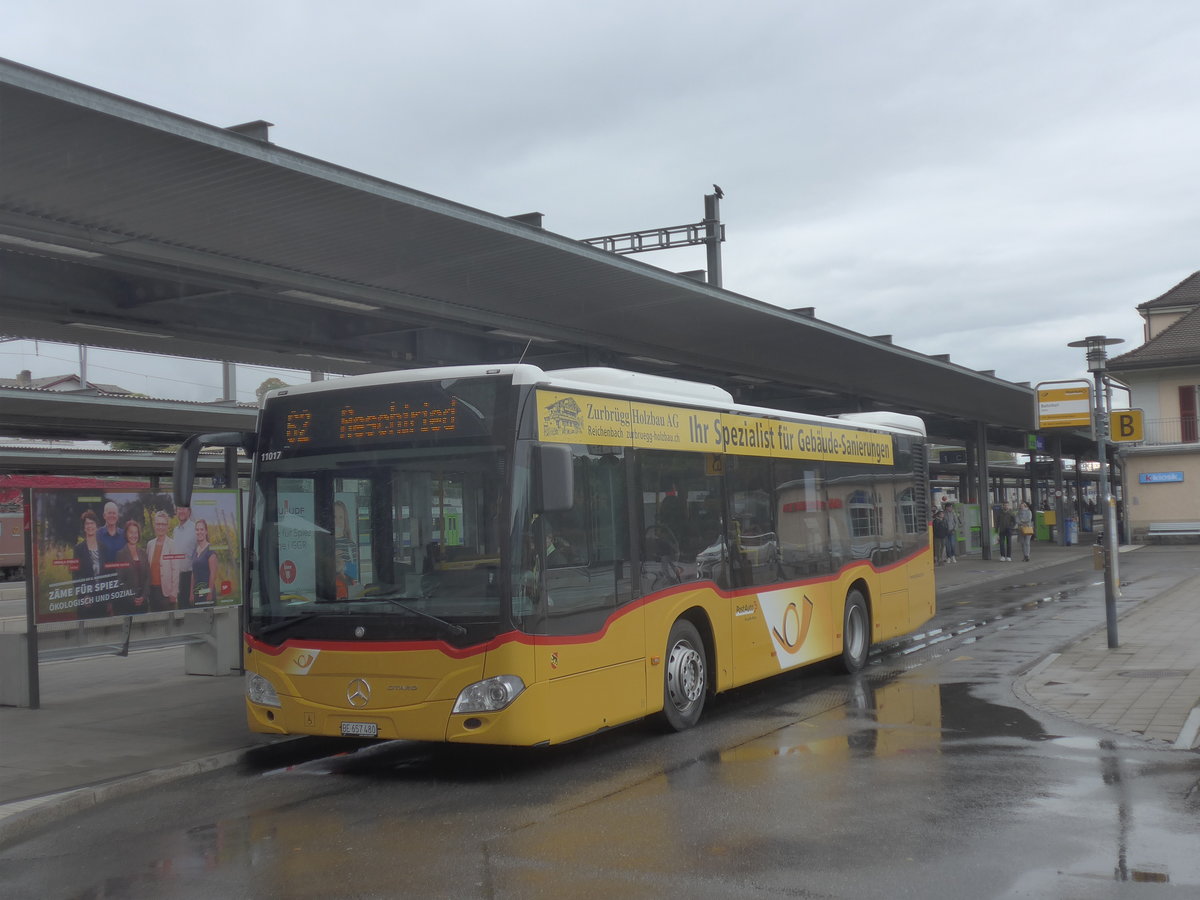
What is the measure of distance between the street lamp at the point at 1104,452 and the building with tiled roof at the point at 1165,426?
128ft

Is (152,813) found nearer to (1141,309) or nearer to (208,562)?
(208,562)

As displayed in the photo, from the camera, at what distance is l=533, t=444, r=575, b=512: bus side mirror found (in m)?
8.18

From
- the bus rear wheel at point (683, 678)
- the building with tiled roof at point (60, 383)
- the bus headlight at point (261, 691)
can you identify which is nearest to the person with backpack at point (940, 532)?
the bus rear wheel at point (683, 678)

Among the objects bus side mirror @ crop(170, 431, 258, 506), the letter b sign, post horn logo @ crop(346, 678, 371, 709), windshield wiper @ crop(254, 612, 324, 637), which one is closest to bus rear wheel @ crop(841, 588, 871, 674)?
the letter b sign

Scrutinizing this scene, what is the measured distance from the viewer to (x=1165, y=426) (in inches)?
2146

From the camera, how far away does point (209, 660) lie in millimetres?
14203

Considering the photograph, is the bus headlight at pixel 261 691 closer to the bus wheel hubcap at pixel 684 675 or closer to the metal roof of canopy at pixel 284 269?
the bus wheel hubcap at pixel 684 675

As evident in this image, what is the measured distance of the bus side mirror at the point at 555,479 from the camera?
8180 millimetres

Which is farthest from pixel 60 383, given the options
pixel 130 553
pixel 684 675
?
pixel 684 675

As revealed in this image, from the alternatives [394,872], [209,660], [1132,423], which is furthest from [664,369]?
[394,872]

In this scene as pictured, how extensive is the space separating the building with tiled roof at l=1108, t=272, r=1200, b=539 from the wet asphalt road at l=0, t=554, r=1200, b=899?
46.4 m

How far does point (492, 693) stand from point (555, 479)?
1.47m

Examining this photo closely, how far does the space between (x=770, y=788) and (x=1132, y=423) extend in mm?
10074

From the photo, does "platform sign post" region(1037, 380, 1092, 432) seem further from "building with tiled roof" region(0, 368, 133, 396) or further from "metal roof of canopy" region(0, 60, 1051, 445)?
"building with tiled roof" region(0, 368, 133, 396)
